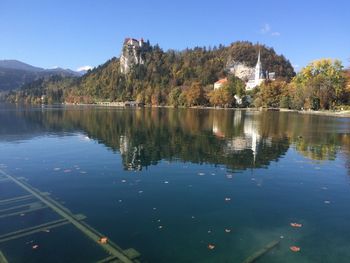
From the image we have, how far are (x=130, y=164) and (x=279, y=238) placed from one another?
13.3 m

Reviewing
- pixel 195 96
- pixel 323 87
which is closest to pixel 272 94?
pixel 323 87

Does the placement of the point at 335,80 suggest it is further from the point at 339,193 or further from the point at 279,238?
the point at 279,238

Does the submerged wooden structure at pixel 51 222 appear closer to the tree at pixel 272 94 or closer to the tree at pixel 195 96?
the tree at pixel 272 94

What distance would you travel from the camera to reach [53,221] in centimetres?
1212

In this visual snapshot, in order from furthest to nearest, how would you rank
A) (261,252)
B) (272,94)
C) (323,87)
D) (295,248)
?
1. (272,94)
2. (323,87)
3. (295,248)
4. (261,252)

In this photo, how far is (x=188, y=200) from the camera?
1497 centimetres

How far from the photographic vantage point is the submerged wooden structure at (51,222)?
9.66 meters

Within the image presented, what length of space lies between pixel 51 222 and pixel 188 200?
5.85m

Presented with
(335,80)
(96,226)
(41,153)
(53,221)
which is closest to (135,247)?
(96,226)

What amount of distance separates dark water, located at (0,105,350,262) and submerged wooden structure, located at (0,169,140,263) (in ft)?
0.96

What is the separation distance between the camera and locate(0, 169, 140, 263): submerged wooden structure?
9.66m

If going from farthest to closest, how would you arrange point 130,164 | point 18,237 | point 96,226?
point 130,164
point 96,226
point 18,237

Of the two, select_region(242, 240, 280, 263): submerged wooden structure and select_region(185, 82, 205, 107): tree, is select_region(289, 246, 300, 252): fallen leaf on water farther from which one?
select_region(185, 82, 205, 107): tree

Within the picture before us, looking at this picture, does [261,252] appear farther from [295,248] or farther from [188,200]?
[188,200]
